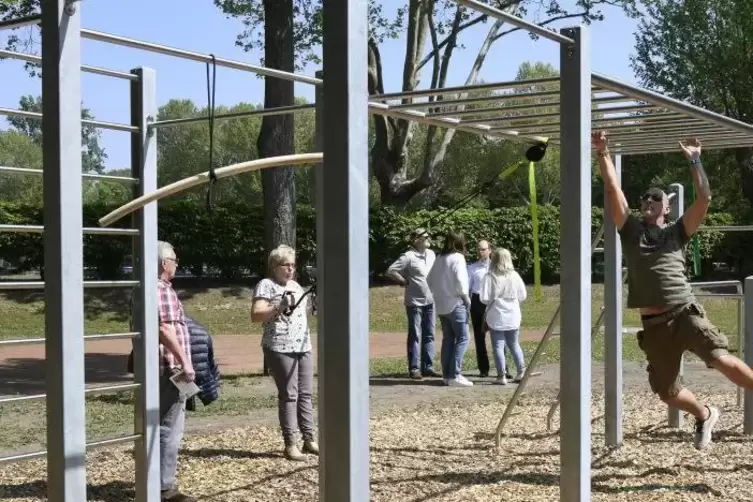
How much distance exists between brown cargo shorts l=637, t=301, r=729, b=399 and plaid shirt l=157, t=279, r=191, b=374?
2.73 meters

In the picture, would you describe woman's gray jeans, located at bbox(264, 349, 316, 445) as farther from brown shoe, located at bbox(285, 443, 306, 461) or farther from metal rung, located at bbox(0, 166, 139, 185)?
metal rung, located at bbox(0, 166, 139, 185)

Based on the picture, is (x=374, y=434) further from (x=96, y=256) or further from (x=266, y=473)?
(x=96, y=256)

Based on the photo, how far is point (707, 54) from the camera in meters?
32.3

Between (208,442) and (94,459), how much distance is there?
3.08 ft

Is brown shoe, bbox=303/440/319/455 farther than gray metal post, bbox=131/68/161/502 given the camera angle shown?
Yes

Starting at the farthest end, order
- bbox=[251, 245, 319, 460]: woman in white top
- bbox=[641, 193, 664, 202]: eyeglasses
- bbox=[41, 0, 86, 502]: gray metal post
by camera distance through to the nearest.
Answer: bbox=[251, 245, 319, 460]: woman in white top → bbox=[641, 193, 664, 202]: eyeglasses → bbox=[41, 0, 86, 502]: gray metal post

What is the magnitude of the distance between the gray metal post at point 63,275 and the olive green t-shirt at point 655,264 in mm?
3566

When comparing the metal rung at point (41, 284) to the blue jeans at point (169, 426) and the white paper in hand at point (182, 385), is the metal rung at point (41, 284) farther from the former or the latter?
the blue jeans at point (169, 426)

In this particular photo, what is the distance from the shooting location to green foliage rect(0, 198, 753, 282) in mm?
22281

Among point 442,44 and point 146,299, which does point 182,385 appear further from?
point 442,44

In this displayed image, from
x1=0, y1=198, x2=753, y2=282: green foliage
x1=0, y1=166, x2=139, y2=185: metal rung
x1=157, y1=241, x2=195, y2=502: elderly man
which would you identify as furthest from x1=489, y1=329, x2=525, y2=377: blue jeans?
x1=0, y1=198, x2=753, y2=282: green foliage

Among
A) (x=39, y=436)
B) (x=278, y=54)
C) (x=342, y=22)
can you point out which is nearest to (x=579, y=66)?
(x=342, y=22)

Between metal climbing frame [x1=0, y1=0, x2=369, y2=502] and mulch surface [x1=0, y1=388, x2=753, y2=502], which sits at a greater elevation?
metal climbing frame [x1=0, y1=0, x2=369, y2=502]

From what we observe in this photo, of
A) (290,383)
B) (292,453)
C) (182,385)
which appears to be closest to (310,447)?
(292,453)
